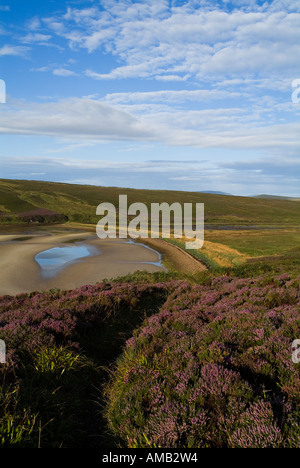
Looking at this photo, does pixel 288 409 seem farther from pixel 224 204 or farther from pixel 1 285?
pixel 224 204

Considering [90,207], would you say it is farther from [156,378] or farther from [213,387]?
[213,387]

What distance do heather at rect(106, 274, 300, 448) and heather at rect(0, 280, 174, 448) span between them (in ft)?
1.73

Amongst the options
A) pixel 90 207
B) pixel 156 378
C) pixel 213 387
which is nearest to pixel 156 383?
pixel 156 378

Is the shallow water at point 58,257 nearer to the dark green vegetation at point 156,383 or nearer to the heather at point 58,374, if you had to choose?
the heather at point 58,374

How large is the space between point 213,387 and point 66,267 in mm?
27897

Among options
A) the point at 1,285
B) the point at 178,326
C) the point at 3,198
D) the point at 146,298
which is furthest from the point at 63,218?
the point at 178,326

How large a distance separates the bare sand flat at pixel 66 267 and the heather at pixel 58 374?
14.1m

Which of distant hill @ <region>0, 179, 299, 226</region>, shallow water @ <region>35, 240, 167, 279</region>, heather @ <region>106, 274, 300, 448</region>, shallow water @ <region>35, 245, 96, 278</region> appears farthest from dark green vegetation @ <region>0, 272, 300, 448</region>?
distant hill @ <region>0, 179, 299, 226</region>

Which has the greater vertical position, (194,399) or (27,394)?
(194,399)

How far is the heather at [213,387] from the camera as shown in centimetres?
402

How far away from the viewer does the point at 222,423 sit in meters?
4.16

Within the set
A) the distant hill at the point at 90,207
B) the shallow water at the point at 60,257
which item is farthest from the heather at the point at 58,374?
the distant hill at the point at 90,207

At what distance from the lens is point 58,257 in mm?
36531

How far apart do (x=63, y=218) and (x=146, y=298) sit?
280ft
